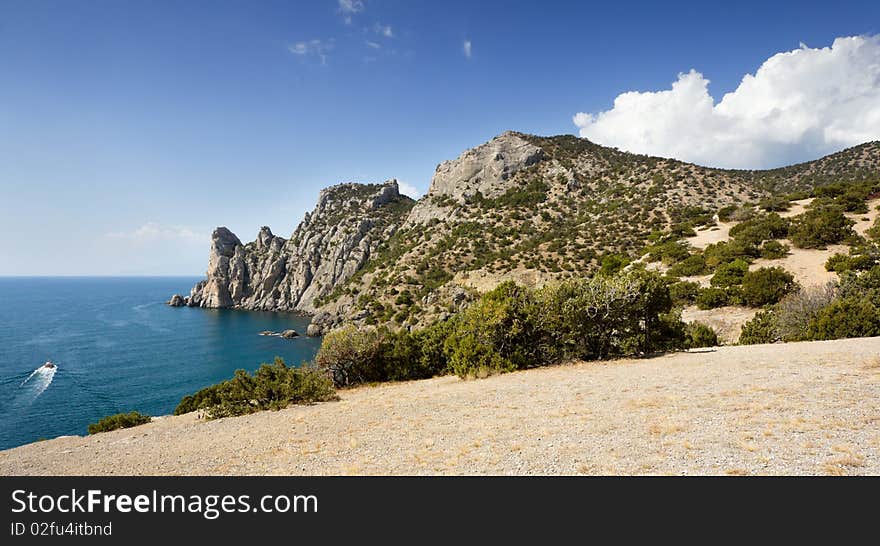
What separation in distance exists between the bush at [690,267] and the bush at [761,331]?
1192cm

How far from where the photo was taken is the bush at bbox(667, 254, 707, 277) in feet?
104

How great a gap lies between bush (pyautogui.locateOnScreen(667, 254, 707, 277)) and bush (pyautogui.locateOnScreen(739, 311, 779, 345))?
469 inches

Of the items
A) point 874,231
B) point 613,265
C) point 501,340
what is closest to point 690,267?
point 613,265

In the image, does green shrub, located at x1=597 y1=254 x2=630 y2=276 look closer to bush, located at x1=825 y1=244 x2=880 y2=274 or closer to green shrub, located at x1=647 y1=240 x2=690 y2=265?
green shrub, located at x1=647 y1=240 x2=690 y2=265

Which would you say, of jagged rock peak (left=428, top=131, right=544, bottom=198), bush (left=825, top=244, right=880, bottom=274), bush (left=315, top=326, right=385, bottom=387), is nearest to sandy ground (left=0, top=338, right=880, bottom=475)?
bush (left=315, top=326, right=385, bottom=387)

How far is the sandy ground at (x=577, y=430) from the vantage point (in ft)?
20.0

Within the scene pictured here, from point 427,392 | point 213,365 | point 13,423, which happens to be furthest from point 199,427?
point 213,365

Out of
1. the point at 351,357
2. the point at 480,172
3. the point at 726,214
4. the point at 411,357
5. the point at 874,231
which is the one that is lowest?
the point at 411,357

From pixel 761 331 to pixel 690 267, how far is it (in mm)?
14119

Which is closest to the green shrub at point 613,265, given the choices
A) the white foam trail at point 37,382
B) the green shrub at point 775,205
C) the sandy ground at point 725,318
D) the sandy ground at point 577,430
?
the sandy ground at point 725,318

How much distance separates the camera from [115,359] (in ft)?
171

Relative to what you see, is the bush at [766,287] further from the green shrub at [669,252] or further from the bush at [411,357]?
the bush at [411,357]

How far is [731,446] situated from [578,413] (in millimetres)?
3337

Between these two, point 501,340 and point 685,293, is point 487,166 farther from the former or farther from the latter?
point 501,340
